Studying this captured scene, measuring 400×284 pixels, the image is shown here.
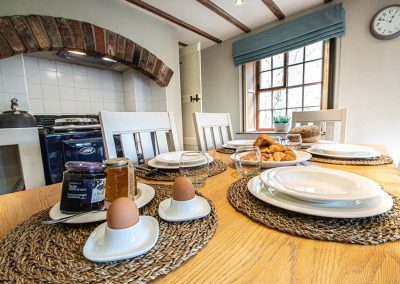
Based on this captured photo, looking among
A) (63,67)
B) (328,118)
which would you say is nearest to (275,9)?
(328,118)

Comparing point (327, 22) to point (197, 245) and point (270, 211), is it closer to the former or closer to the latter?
point (270, 211)

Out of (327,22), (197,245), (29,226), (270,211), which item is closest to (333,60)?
(327,22)

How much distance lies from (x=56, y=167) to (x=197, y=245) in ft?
6.33

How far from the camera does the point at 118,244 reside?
0.27m

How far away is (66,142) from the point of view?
1760 millimetres

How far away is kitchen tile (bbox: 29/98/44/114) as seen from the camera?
2203mm

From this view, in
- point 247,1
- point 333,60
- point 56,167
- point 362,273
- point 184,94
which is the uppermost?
point 247,1

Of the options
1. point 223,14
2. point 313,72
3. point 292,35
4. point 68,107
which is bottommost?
point 68,107

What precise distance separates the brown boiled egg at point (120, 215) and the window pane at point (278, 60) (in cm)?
298

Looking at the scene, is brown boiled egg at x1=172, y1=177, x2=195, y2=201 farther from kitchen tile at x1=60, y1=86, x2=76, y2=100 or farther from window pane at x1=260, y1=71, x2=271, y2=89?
window pane at x1=260, y1=71, x2=271, y2=89

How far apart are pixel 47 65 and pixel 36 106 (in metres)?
0.52

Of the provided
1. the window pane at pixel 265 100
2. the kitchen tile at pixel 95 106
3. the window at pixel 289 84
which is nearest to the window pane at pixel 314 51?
the window at pixel 289 84

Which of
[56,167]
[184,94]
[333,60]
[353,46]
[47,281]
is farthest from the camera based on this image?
[184,94]

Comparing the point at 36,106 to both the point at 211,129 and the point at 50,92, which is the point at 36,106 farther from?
the point at 211,129
